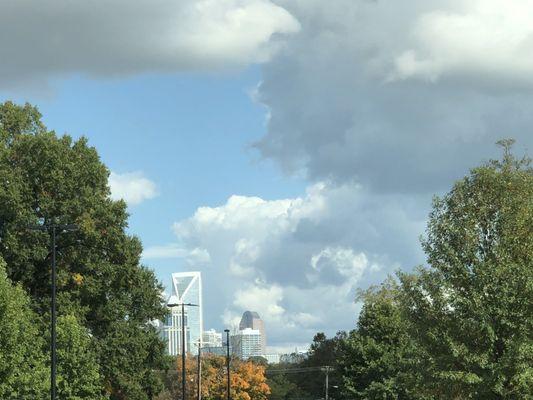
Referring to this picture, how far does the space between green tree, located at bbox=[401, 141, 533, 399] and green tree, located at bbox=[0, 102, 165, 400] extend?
71.8ft

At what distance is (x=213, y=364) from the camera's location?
5054 inches

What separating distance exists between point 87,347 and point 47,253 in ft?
19.4

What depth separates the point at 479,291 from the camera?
41.7 m

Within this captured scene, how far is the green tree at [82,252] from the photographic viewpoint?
58.9 m

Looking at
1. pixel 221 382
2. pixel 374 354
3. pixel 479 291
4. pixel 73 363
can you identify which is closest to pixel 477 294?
pixel 479 291

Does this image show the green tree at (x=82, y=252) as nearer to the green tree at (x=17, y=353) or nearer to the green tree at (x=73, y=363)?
the green tree at (x=73, y=363)

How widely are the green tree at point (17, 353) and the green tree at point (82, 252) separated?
6101 mm

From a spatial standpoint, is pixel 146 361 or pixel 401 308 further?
pixel 146 361

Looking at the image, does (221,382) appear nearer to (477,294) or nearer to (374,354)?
(374,354)

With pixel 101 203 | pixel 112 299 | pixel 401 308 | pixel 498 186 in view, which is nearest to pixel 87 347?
pixel 112 299

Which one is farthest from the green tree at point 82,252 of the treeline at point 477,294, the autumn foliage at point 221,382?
the autumn foliage at point 221,382

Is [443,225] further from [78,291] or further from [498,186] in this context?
[78,291]

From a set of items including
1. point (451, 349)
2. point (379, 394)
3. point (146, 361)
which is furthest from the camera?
point (379, 394)

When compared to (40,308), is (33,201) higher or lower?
higher
